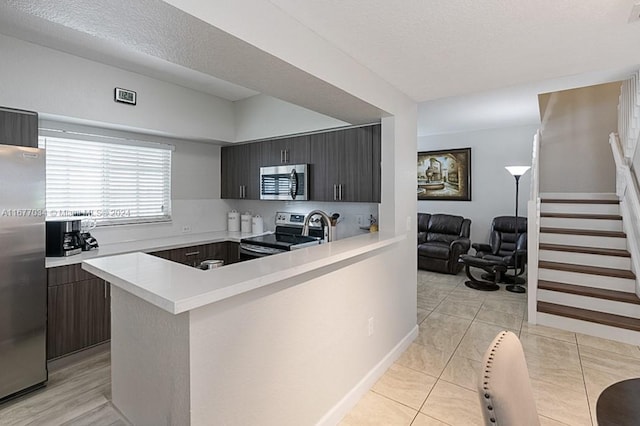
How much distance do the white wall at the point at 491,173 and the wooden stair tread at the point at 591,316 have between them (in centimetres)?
267

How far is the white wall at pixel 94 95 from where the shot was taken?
2455 millimetres

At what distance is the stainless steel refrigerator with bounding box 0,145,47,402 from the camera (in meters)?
2.10

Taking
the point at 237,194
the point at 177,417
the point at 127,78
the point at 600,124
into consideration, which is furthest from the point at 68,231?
the point at 600,124

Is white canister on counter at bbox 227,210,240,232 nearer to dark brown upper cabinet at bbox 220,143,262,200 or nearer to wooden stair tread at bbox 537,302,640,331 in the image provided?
dark brown upper cabinet at bbox 220,143,262,200

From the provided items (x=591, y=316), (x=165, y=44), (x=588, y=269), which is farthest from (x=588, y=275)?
(x=165, y=44)

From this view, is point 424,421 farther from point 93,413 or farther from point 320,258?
point 93,413

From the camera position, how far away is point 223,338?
1318 millimetres

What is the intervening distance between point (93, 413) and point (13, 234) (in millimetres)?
1307

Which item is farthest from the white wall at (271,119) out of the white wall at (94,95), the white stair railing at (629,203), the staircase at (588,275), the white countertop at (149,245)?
the white stair railing at (629,203)

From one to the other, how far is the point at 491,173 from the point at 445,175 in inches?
32.8

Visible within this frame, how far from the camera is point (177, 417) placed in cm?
126

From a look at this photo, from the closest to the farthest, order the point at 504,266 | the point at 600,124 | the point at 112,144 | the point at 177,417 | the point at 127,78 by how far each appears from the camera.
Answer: the point at 177,417, the point at 127,78, the point at 112,144, the point at 504,266, the point at 600,124

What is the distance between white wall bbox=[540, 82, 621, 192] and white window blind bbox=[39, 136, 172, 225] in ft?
20.5

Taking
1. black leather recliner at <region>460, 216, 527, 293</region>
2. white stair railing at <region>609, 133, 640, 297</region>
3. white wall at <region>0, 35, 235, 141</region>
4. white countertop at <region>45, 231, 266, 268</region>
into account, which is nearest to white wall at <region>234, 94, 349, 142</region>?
white wall at <region>0, 35, 235, 141</region>
